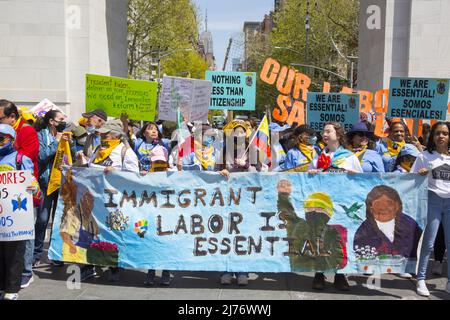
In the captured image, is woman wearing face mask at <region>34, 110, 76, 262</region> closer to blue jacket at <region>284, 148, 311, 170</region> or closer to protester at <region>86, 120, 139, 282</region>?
protester at <region>86, 120, 139, 282</region>

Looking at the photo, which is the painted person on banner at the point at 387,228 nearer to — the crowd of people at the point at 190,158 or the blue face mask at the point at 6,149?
the crowd of people at the point at 190,158

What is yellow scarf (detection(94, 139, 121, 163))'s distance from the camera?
6211mm

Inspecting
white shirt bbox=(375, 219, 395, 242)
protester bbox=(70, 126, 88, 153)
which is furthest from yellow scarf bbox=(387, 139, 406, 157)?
protester bbox=(70, 126, 88, 153)

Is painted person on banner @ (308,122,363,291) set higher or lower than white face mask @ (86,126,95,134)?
lower

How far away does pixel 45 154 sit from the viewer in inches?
267

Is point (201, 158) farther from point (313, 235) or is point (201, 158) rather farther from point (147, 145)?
point (313, 235)

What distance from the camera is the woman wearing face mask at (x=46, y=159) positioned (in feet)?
22.2

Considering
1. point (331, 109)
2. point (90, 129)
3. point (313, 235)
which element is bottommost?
point (313, 235)

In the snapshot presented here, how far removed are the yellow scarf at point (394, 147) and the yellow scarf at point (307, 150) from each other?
1324 millimetres

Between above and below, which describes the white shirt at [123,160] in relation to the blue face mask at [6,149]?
below

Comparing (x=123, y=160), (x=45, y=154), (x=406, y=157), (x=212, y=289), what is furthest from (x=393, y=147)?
(x=45, y=154)

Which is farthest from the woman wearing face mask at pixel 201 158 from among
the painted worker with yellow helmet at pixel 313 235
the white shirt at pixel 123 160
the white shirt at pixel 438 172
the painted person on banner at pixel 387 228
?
the white shirt at pixel 438 172

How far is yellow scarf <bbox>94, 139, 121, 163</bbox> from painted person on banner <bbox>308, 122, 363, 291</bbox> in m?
2.31

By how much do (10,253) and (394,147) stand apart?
5225 millimetres
